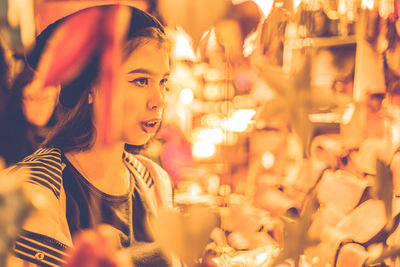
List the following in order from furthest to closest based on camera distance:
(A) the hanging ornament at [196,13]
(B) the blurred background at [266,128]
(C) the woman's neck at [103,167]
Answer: (C) the woman's neck at [103,167], (B) the blurred background at [266,128], (A) the hanging ornament at [196,13]

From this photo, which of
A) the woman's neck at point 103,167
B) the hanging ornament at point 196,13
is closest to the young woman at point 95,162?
the woman's neck at point 103,167

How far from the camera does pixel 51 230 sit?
605mm

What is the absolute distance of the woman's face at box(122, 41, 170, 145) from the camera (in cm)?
64

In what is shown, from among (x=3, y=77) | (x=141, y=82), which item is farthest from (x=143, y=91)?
(x=3, y=77)

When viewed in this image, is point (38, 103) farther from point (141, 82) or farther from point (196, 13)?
point (196, 13)

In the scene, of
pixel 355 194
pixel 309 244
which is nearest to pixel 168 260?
pixel 309 244

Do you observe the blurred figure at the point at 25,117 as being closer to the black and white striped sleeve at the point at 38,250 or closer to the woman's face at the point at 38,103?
the woman's face at the point at 38,103

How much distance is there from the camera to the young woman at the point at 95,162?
0.61 meters

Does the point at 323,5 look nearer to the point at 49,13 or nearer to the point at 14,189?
the point at 49,13

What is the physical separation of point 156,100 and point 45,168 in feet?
0.79

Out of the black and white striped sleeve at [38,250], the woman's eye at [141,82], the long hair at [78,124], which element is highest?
the woman's eye at [141,82]

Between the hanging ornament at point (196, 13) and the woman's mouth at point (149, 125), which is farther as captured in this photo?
the woman's mouth at point (149, 125)

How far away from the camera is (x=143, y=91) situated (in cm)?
66

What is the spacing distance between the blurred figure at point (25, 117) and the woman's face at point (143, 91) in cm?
16
